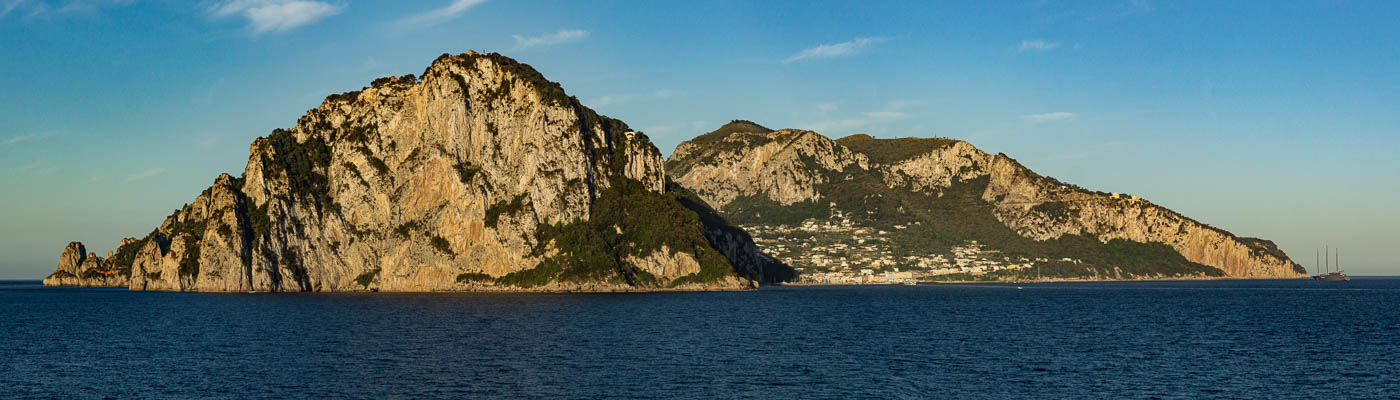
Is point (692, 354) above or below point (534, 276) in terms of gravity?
below

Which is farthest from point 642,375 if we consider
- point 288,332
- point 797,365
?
point 288,332

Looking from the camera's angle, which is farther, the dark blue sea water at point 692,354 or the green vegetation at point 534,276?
the green vegetation at point 534,276

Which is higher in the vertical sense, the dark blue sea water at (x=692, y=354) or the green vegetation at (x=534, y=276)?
Answer: the green vegetation at (x=534, y=276)

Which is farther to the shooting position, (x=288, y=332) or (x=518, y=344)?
(x=288, y=332)

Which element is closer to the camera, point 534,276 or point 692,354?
point 692,354

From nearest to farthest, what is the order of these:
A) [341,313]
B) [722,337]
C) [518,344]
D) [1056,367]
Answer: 1. [1056,367]
2. [518,344]
3. [722,337]
4. [341,313]

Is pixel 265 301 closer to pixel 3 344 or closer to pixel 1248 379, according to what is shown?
pixel 3 344

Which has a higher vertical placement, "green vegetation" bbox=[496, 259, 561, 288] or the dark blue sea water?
"green vegetation" bbox=[496, 259, 561, 288]

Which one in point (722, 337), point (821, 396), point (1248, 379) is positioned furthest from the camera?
point (722, 337)
